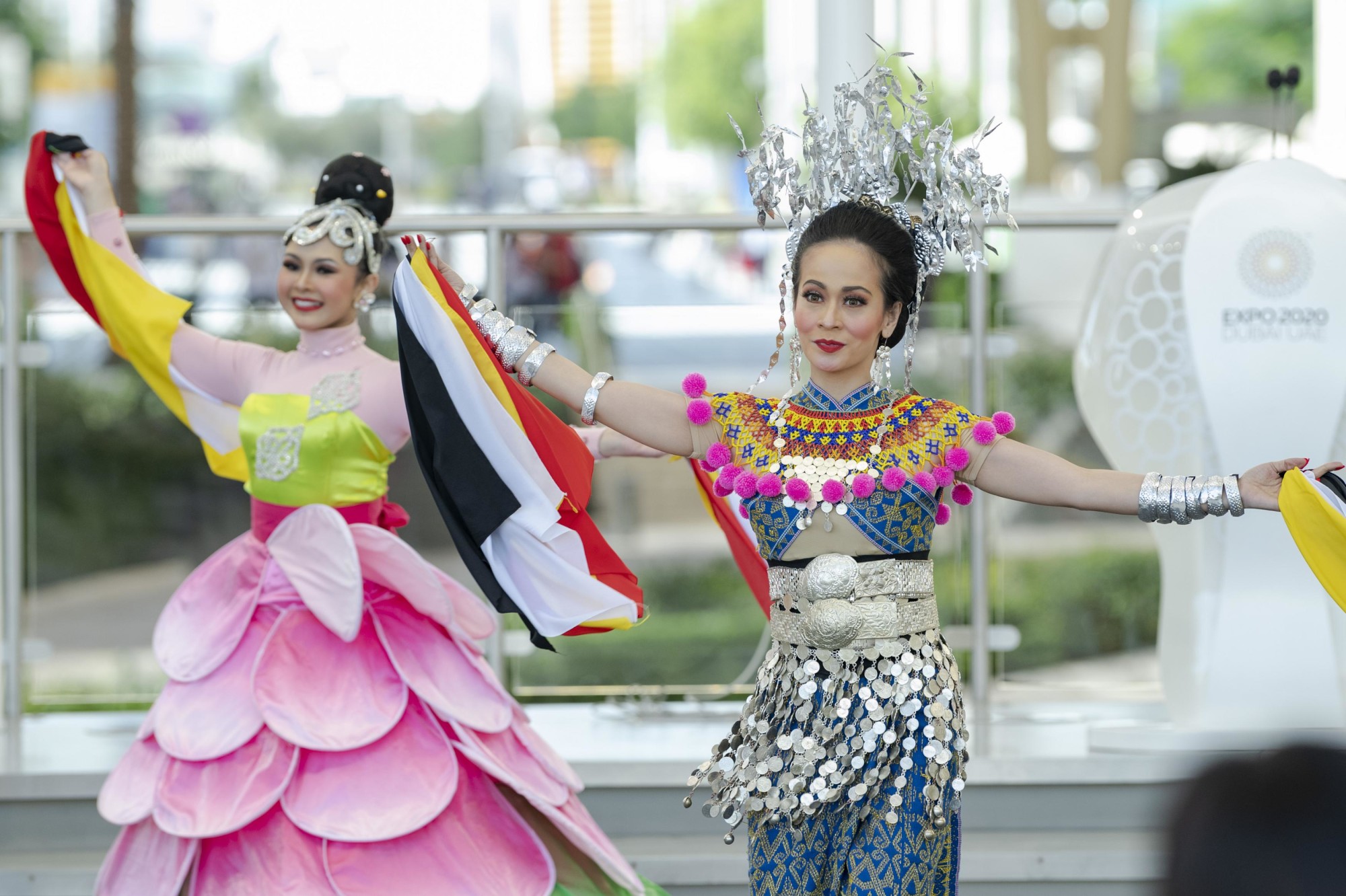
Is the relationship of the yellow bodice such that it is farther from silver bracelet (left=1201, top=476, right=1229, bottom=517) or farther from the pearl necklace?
silver bracelet (left=1201, top=476, right=1229, bottom=517)

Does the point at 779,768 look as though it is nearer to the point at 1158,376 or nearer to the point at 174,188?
the point at 1158,376

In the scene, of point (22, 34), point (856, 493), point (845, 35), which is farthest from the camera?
point (22, 34)

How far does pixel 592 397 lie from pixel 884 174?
0.67m

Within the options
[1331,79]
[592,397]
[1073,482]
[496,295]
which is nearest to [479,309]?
[592,397]

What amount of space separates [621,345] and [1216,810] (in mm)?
3907

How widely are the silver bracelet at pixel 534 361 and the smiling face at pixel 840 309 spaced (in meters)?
0.45

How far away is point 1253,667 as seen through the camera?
4.07 m

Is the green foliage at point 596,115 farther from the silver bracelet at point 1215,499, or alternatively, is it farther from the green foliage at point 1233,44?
the silver bracelet at point 1215,499

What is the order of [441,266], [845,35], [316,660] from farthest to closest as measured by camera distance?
1. [845,35]
2. [316,660]
3. [441,266]

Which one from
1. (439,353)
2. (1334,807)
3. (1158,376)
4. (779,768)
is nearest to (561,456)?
(439,353)

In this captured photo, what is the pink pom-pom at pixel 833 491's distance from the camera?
2.74m

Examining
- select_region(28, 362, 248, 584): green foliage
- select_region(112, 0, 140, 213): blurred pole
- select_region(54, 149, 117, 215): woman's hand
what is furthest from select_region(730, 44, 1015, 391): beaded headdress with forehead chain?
select_region(112, 0, 140, 213): blurred pole

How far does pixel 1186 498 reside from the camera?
104 inches

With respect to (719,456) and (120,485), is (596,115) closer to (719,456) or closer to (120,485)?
(120,485)
